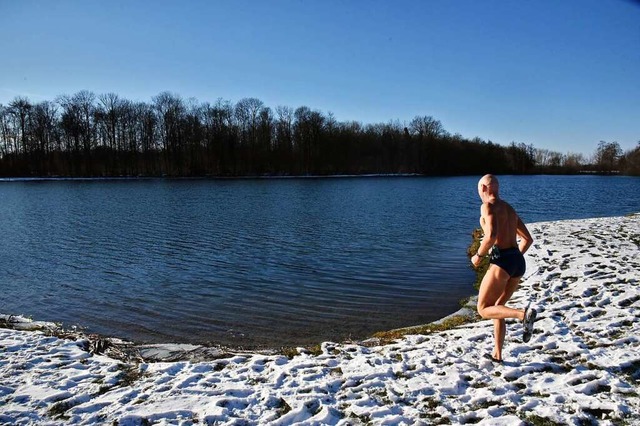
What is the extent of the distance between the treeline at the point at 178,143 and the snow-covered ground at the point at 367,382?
90.9 metres

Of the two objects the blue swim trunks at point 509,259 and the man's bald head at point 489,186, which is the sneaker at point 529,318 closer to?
the blue swim trunks at point 509,259

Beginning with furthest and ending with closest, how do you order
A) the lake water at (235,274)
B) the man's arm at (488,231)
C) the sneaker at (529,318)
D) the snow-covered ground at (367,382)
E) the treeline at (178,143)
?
the treeline at (178,143) < the lake water at (235,274) < the sneaker at (529,318) < the man's arm at (488,231) < the snow-covered ground at (367,382)

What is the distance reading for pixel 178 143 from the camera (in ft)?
315

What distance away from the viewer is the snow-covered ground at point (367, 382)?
4562 mm

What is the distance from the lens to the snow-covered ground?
15.0 ft

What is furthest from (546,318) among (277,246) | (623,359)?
(277,246)

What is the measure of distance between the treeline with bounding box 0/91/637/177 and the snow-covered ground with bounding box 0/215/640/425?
90.9 metres

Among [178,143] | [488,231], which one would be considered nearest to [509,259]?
[488,231]

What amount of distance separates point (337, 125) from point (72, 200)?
80603 millimetres

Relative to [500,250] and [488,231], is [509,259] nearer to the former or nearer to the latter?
[500,250]

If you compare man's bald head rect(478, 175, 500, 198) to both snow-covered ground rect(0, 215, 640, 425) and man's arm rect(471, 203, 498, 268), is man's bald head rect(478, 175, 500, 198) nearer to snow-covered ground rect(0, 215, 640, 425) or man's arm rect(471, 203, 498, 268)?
man's arm rect(471, 203, 498, 268)

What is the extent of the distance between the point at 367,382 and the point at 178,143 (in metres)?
98.4

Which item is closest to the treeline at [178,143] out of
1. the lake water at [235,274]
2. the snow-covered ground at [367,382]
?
the lake water at [235,274]

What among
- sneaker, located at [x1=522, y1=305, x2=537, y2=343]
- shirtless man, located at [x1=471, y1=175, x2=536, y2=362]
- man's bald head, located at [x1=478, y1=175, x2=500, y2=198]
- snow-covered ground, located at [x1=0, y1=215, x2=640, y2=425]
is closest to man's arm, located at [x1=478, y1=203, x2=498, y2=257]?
shirtless man, located at [x1=471, y1=175, x2=536, y2=362]
